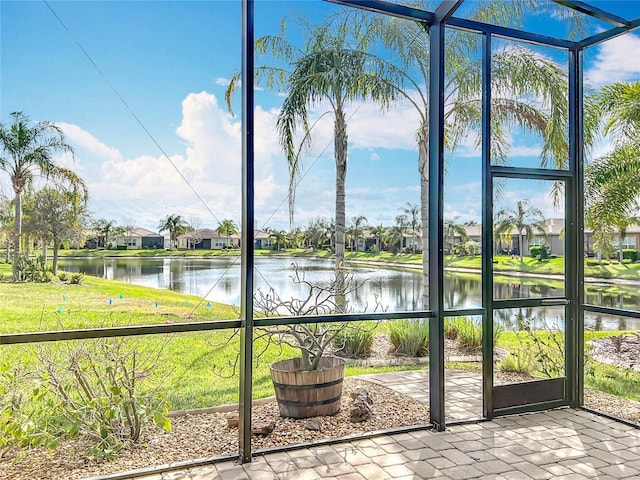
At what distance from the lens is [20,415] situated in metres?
3.03

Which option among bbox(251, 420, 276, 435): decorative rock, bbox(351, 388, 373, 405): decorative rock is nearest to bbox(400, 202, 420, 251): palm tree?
bbox(351, 388, 373, 405): decorative rock

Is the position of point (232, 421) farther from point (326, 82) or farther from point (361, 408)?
point (326, 82)

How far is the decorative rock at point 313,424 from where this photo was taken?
12.0 ft

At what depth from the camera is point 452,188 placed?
180 inches

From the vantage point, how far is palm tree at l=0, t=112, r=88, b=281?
3.32m

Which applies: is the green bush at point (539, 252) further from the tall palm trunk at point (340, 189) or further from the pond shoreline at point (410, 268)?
the tall palm trunk at point (340, 189)

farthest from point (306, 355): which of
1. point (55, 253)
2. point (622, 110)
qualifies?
point (622, 110)

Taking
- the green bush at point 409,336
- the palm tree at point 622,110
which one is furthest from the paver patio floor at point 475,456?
the palm tree at point 622,110

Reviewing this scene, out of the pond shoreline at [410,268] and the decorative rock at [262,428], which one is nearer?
the decorative rock at [262,428]

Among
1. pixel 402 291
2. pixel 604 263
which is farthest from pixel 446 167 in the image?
pixel 604 263

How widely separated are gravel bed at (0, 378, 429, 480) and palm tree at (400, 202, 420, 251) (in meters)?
1.54

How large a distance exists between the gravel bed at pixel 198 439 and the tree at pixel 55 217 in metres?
1.24

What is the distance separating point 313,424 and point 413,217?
2225 millimetres

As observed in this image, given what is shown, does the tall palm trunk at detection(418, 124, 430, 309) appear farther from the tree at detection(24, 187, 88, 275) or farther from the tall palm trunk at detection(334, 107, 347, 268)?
the tree at detection(24, 187, 88, 275)
